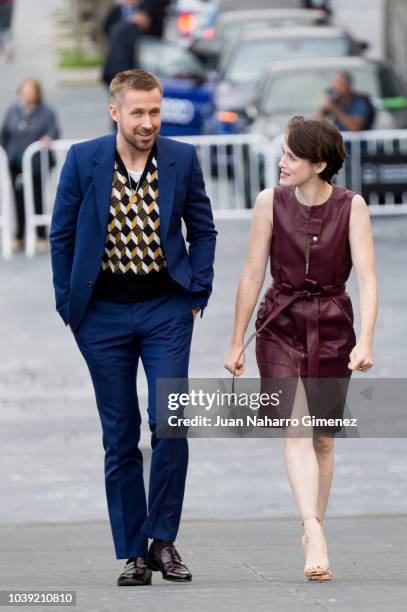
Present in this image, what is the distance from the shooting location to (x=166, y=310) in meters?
6.56

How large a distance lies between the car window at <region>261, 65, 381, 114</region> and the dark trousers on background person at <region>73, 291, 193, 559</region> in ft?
43.9

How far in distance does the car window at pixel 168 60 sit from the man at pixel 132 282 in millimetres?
17877

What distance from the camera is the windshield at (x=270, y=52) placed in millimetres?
23219

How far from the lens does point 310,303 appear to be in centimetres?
648

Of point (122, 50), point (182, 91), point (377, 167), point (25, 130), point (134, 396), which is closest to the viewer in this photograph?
point (134, 396)

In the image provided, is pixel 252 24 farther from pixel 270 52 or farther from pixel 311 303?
pixel 311 303

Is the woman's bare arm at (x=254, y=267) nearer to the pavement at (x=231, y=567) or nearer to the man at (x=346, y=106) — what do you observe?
the pavement at (x=231, y=567)

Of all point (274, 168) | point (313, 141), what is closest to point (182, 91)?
point (274, 168)

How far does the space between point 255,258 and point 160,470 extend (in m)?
0.83

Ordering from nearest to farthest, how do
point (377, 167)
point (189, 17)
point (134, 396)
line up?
1. point (134, 396)
2. point (377, 167)
3. point (189, 17)

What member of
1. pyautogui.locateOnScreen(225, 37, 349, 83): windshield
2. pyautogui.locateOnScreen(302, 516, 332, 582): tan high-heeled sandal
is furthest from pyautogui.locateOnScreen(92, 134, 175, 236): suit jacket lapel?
pyautogui.locateOnScreen(225, 37, 349, 83): windshield

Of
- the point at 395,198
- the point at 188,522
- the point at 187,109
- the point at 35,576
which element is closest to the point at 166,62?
the point at 187,109

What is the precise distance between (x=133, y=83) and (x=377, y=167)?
474 inches

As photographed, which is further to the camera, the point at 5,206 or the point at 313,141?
the point at 5,206
